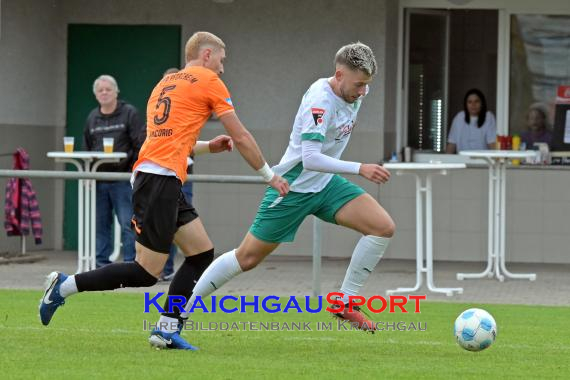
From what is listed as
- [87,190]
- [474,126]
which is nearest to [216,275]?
[87,190]

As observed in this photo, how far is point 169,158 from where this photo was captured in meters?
7.81

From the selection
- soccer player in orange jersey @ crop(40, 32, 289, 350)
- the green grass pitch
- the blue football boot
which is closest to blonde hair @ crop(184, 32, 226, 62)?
soccer player in orange jersey @ crop(40, 32, 289, 350)

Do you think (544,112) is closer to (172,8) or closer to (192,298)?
(172,8)

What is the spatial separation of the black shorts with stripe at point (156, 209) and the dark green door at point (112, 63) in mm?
8117

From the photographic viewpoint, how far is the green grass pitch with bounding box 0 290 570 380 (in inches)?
287

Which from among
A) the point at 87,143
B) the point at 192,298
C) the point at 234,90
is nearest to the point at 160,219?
the point at 192,298

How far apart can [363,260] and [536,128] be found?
7.56m

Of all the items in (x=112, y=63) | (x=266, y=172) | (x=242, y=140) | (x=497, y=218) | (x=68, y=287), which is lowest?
(x=68, y=287)

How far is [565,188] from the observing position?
1507cm

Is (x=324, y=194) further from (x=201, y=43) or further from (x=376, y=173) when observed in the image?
(x=201, y=43)

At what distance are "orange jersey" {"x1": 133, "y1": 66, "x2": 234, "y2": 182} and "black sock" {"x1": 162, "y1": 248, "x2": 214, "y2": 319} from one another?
1.83 feet

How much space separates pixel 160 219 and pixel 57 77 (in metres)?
8.69

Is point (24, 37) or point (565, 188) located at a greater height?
point (24, 37)

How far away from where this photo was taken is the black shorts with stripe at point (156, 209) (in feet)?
25.6
